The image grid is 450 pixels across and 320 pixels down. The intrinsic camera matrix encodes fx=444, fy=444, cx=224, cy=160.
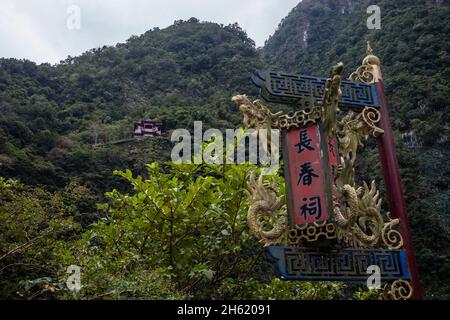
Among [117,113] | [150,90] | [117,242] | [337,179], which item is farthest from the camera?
[150,90]

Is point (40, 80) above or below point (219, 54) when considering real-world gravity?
below

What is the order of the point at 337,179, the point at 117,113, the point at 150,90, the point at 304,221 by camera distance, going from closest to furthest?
the point at 304,221
the point at 337,179
the point at 117,113
the point at 150,90

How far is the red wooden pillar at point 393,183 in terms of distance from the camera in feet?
10.7

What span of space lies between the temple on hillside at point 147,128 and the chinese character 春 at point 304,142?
28587mm

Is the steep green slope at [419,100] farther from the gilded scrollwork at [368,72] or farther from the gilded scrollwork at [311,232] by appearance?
the gilded scrollwork at [311,232]

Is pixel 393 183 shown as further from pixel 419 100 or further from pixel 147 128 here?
pixel 147 128

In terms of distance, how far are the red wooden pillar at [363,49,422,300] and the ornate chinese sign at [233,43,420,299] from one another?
6cm

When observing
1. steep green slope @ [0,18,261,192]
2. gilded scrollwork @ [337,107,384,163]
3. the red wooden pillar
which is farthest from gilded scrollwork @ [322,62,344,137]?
steep green slope @ [0,18,261,192]

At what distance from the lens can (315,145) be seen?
3156 millimetres

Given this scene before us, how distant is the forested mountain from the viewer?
4.76m

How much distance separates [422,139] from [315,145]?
25.1m

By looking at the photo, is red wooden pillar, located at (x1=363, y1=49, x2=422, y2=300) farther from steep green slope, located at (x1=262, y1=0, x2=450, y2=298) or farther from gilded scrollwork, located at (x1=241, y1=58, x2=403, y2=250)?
steep green slope, located at (x1=262, y1=0, x2=450, y2=298)

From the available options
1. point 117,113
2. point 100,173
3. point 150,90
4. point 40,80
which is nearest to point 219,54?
point 150,90

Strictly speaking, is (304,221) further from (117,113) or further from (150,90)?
(150,90)
